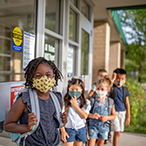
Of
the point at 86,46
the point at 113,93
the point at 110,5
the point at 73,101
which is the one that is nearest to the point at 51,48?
the point at 73,101

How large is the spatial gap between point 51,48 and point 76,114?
1252 millimetres

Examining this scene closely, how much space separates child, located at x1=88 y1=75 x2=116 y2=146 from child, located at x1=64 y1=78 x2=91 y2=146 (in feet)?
0.94

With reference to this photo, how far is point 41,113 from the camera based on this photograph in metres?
1.58

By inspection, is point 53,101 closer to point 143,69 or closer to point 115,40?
point 115,40

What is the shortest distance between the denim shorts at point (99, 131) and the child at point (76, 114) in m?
0.25

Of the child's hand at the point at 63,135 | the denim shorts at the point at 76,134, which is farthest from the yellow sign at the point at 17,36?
the denim shorts at the point at 76,134

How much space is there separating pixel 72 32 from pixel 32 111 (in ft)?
9.93

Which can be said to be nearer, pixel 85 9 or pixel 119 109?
pixel 119 109

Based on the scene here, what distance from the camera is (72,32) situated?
4.28m

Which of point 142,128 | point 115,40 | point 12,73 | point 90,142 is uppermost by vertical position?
point 115,40

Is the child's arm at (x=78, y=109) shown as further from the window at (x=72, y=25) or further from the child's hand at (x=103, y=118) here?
the window at (x=72, y=25)

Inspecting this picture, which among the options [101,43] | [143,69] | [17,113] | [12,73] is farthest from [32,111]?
[143,69]

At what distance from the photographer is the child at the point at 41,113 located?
4.81 ft

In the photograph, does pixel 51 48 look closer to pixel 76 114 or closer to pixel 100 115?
pixel 76 114
